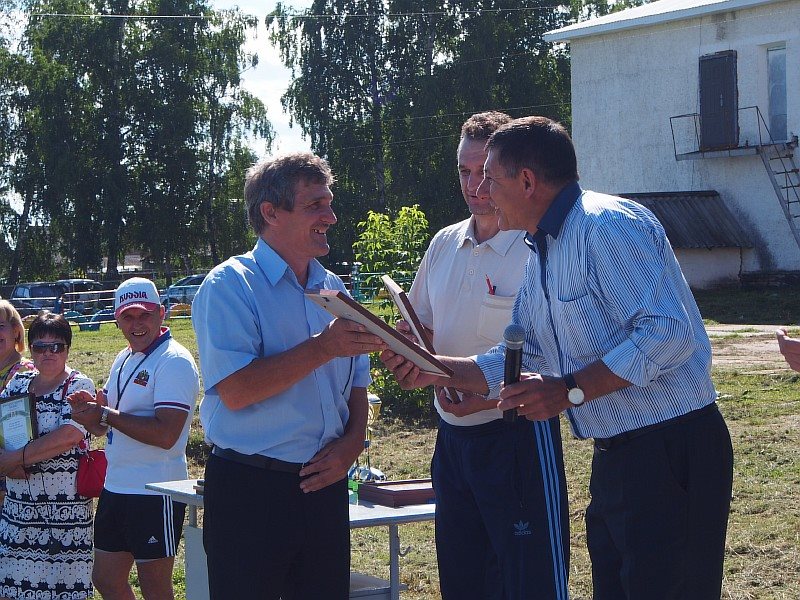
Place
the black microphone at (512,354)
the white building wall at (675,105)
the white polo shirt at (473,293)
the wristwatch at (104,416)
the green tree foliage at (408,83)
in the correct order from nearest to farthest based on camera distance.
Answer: the black microphone at (512,354), the white polo shirt at (473,293), the wristwatch at (104,416), the white building wall at (675,105), the green tree foliage at (408,83)

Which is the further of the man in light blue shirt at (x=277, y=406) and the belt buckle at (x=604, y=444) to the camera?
the man in light blue shirt at (x=277, y=406)

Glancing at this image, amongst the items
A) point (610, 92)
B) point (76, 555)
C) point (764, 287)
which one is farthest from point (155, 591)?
point (610, 92)

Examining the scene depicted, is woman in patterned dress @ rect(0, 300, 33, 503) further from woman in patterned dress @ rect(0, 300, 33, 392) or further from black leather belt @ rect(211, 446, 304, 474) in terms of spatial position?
black leather belt @ rect(211, 446, 304, 474)

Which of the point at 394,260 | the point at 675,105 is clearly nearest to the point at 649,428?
the point at 394,260

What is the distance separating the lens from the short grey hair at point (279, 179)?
3758 millimetres

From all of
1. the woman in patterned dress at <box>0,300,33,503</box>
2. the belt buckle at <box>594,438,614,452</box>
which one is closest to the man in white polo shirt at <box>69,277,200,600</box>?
the woman in patterned dress at <box>0,300,33,503</box>

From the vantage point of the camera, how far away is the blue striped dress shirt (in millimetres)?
3031

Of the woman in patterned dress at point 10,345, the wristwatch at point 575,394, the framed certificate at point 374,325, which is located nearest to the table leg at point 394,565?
the framed certificate at point 374,325

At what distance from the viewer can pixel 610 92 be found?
28.7 m

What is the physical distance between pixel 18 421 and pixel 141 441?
0.71 meters

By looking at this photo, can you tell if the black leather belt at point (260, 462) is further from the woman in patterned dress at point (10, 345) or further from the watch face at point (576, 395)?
the woman in patterned dress at point (10, 345)

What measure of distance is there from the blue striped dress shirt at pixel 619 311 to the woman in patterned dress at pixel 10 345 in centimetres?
352

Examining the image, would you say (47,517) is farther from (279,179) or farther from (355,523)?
(279,179)

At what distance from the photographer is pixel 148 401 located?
5215 mm
